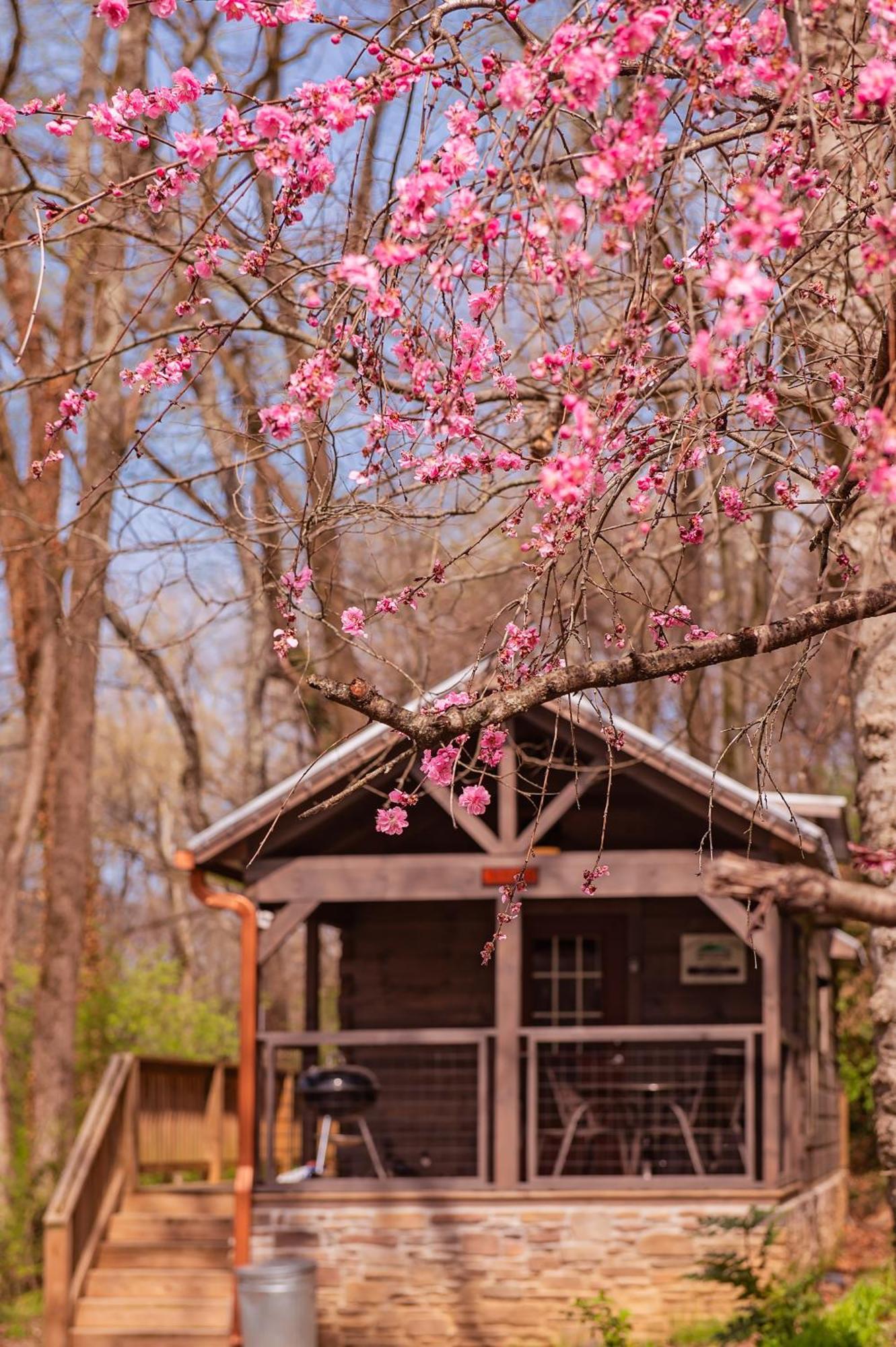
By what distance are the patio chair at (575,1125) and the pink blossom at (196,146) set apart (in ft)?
28.5

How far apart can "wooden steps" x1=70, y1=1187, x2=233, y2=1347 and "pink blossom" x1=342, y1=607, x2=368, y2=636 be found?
762cm

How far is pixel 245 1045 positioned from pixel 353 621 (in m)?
7.46

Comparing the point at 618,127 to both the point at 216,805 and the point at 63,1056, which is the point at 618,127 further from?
the point at 216,805

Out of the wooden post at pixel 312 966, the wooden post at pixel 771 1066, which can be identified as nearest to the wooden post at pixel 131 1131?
the wooden post at pixel 312 966

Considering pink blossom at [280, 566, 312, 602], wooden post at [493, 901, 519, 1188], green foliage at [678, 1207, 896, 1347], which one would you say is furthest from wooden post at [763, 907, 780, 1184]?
pink blossom at [280, 566, 312, 602]

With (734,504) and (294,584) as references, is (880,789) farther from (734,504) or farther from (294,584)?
(294,584)

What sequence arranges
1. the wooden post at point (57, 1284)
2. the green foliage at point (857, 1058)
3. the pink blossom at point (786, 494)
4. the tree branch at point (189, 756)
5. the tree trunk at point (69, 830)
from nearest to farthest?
the pink blossom at point (786, 494) → the wooden post at point (57, 1284) → the tree trunk at point (69, 830) → the green foliage at point (857, 1058) → the tree branch at point (189, 756)

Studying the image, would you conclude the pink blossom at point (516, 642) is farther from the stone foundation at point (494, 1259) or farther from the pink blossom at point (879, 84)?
the stone foundation at point (494, 1259)

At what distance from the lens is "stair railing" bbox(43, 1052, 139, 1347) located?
36.3 feet

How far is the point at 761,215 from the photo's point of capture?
2896mm

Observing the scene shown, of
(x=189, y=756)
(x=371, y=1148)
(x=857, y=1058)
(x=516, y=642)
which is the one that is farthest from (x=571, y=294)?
(x=189, y=756)

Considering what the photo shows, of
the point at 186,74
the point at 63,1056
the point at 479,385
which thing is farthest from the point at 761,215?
the point at 63,1056

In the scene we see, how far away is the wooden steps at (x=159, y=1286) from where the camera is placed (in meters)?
11.0

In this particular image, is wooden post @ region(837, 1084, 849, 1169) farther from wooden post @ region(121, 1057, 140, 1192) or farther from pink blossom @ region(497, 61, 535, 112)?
pink blossom @ region(497, 61, 535, 112)
